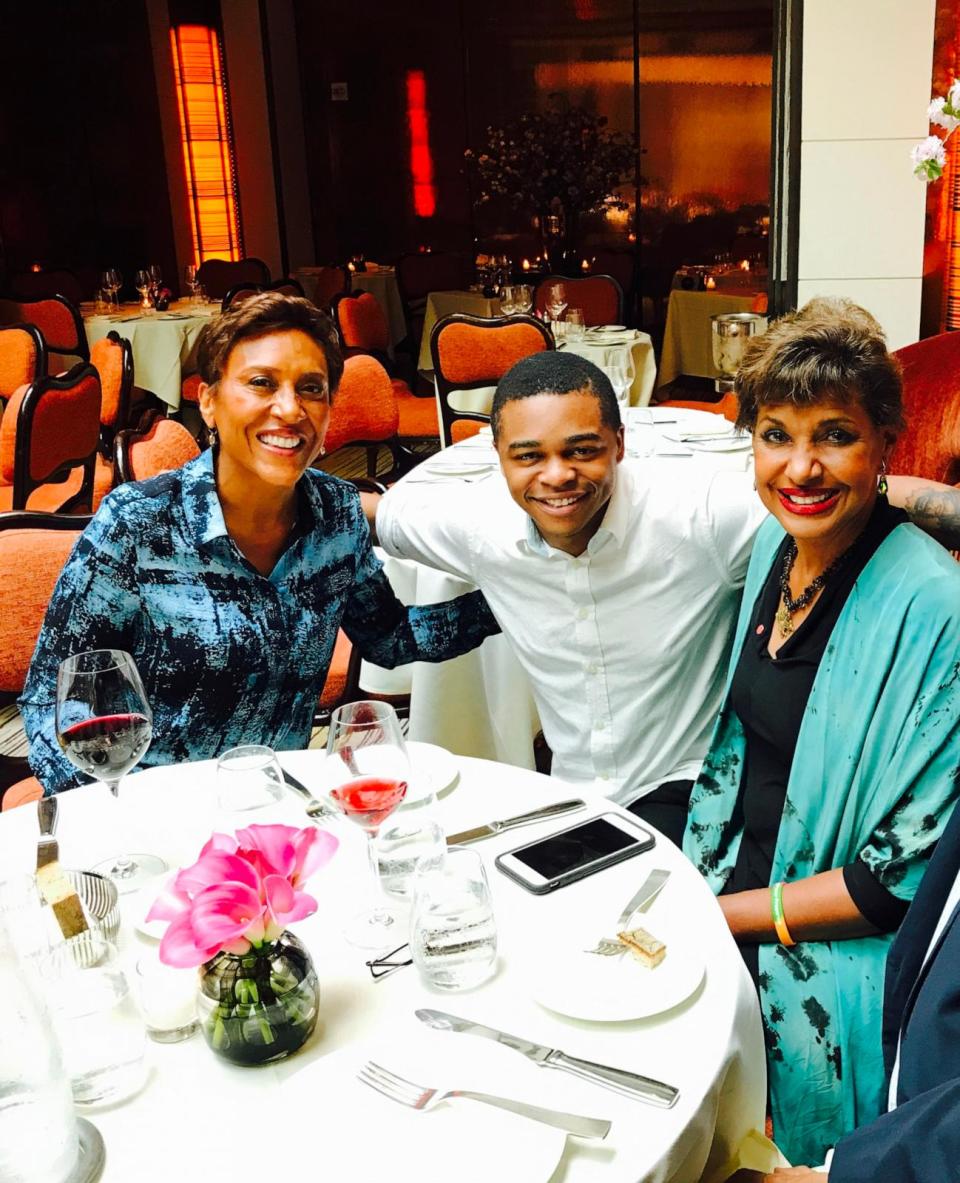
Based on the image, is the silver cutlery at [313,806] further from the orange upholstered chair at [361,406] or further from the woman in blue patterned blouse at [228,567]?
the orange upholstered chair at [361,406]

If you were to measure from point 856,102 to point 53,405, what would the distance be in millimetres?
3339

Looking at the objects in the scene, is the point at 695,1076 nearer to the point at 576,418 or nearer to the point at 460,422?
the point at 576,418

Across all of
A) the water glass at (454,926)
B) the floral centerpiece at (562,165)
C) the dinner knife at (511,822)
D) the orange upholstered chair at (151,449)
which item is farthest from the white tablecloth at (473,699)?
the floral centerpiece at (562,165)

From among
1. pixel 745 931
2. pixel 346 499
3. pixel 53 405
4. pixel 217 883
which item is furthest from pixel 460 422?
pixel 217 883

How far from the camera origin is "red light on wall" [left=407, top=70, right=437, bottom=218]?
973 centimetres

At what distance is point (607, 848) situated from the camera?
1.30 m

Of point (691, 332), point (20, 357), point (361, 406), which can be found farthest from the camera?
point (691, 332)

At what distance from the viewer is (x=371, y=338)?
20.6 feet

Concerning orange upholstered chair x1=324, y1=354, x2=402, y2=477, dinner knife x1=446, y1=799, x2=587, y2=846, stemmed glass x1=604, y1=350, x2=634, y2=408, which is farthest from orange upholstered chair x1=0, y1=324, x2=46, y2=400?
dinner knife x1=446, y1=799, x2=587, y2=846

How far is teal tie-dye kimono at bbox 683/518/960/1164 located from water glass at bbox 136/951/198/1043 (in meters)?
0.87

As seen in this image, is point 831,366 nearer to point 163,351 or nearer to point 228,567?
point 228,567

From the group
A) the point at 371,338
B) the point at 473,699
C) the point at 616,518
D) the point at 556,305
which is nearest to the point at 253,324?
the point at 616,518

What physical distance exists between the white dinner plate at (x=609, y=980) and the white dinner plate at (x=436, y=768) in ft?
1.15

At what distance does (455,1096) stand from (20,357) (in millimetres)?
4705
